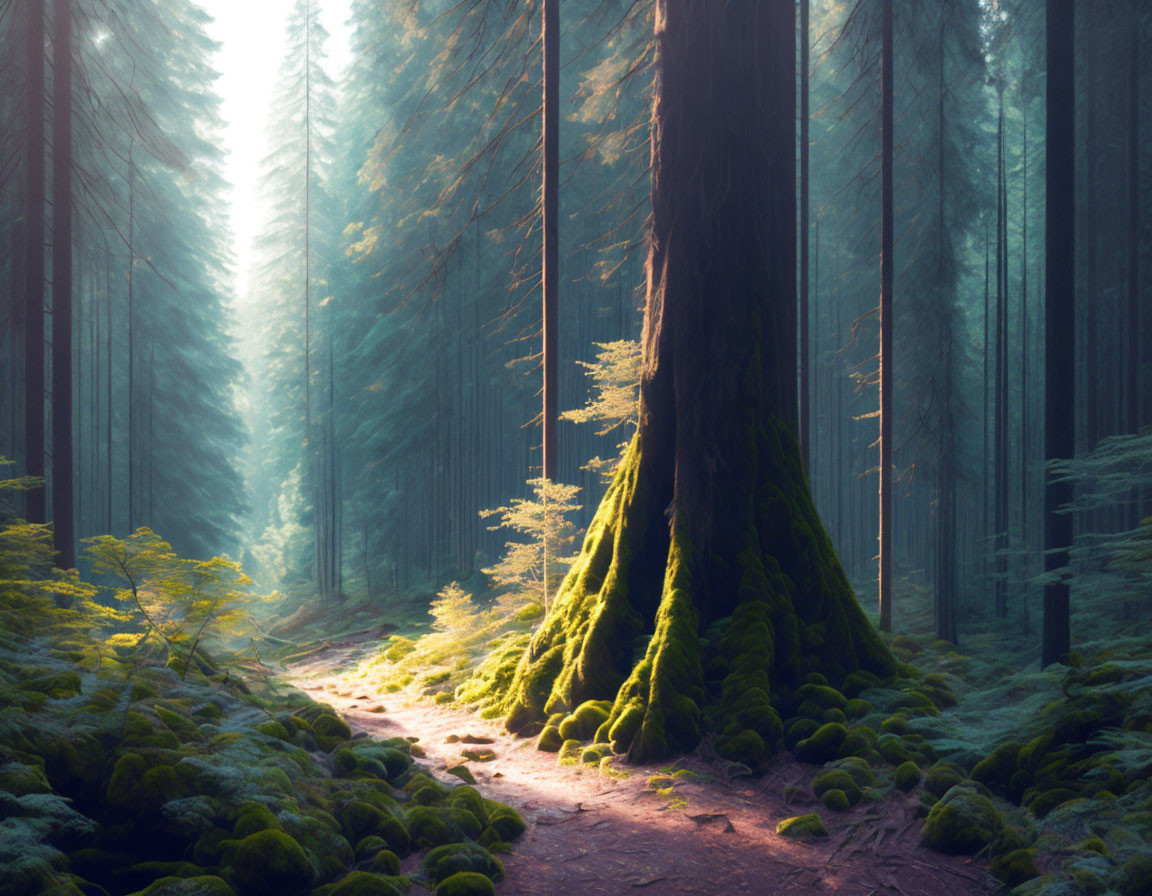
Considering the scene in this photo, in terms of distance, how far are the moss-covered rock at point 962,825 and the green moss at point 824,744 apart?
1029mm

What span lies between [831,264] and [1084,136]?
25.2ft

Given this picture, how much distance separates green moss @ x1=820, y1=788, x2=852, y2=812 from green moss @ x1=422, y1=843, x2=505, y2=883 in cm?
204

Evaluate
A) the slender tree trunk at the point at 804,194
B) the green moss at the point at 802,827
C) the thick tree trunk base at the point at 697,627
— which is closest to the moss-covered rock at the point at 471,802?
the thick tree trunk base at the point at 697,627

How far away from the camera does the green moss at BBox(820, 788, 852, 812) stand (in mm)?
4465

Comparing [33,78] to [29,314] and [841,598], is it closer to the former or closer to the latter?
[29,314]

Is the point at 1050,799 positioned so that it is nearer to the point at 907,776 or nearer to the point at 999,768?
the point at 999,768

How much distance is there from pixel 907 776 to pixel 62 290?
35.0ft

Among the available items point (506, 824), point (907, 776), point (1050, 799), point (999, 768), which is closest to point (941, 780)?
point (907, 776)

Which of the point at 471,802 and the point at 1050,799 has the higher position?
the point at 1050,799

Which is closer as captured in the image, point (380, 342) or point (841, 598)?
point (841, 598)

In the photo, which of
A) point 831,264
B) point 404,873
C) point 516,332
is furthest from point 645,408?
point 831,264

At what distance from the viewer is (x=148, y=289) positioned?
2073cm

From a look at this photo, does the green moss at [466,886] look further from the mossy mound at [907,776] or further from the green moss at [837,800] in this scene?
the mossy mound at [907,776]

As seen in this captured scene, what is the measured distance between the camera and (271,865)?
3152 millimetres
